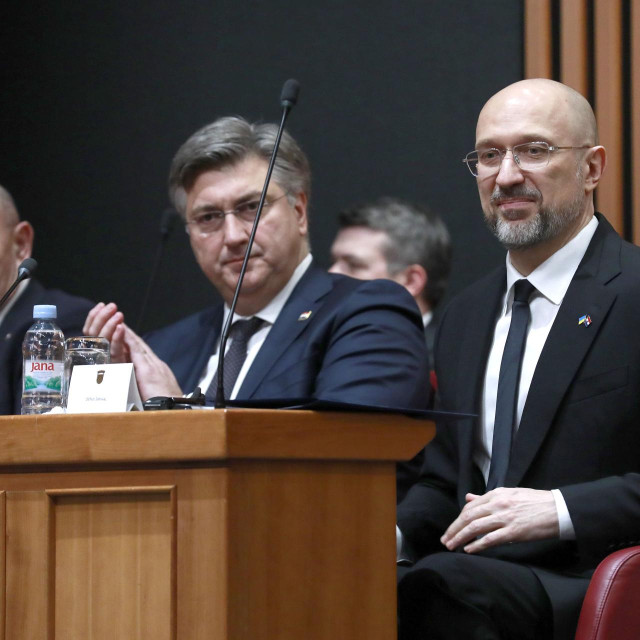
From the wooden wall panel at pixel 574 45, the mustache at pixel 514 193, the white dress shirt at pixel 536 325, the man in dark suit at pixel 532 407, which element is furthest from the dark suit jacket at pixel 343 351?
the wooden wall panel at pixel 574 45

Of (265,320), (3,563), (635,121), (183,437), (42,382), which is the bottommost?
(3,563)

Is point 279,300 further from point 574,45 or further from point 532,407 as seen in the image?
point 574,45

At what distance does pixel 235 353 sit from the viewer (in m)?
2.69

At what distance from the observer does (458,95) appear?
11.7 feet

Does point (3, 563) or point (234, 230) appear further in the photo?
point (234, 230)

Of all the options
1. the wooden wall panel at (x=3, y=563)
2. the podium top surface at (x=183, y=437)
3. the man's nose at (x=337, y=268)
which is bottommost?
the wooden wall panel at (x=3, y=563)

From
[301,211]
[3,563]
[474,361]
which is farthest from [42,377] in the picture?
[301,211]

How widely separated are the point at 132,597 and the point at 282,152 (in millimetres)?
1603

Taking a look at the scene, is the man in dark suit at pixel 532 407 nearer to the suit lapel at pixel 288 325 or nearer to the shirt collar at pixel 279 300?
the suit lapel at pixel 288 325

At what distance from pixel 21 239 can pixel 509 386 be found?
1.57 m

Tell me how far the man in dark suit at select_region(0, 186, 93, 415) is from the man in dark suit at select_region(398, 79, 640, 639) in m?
1.06

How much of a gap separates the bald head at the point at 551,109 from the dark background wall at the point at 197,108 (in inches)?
53.3

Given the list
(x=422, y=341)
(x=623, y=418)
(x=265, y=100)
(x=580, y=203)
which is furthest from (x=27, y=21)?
(x=623, y=418)

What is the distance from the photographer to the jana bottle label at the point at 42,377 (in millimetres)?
1912
